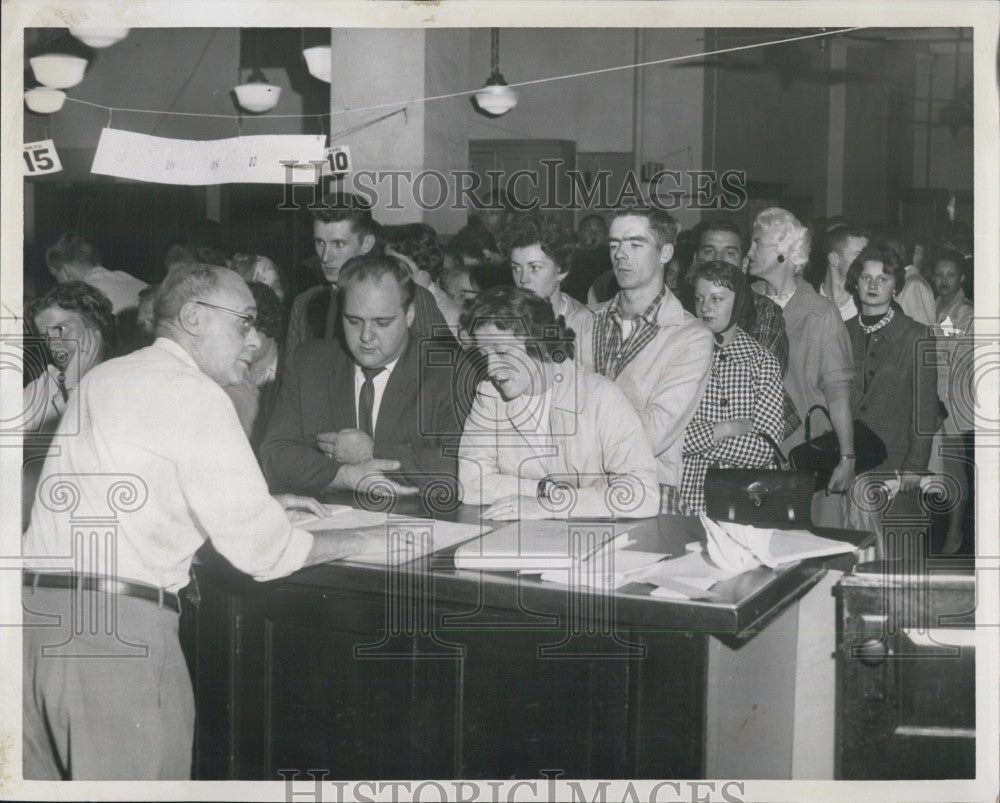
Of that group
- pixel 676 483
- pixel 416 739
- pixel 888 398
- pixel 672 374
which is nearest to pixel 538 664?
pixel 416 739

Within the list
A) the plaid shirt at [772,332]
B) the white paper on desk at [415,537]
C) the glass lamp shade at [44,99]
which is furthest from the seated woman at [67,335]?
the plaid shirt at [772,332]

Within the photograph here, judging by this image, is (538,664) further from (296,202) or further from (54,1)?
(54,1)

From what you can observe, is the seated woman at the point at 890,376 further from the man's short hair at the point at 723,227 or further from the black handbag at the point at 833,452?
the man's short hair at the point at 723,227

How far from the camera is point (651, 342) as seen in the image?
317 cm

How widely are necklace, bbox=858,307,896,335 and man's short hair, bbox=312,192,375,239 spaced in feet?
5.10

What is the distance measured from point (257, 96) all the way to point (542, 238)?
963 mm

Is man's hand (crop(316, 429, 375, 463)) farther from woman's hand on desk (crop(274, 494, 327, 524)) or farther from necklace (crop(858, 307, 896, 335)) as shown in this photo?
necklace (crop(858, 307, 896, 335))

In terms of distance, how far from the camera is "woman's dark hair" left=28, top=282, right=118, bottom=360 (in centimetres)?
309

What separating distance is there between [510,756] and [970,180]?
7.10 ft

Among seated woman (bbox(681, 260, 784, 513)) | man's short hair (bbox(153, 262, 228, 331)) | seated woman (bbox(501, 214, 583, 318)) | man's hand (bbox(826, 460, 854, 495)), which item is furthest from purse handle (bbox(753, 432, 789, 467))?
man's short hair (bbox(153, 262, 228, 331))

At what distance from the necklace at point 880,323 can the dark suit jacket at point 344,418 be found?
1.28 m

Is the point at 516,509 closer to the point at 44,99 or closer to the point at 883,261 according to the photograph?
the point at 883,261

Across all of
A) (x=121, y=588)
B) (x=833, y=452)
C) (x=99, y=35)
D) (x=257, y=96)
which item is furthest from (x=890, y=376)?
(x=99, y=35)

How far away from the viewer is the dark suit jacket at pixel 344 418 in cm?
308
